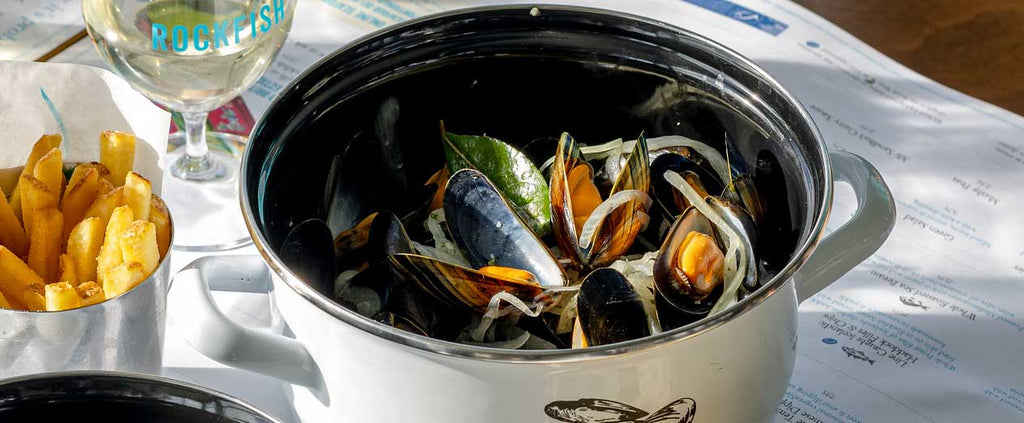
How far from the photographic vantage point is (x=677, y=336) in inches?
15.4

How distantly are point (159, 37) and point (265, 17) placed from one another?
0.07m

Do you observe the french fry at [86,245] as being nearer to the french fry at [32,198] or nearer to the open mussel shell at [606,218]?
the french fry at [32,198]

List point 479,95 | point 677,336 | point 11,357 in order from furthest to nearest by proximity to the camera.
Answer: point 479,95 → point 11,357 → point 677,336

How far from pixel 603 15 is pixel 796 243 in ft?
0.58

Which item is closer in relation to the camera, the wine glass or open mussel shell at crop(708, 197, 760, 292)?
open mussel shell at crop(708, 197, 760, 292)

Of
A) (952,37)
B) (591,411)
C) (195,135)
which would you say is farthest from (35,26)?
(952,37)

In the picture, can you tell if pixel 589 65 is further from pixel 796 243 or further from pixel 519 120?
pixel 796 243

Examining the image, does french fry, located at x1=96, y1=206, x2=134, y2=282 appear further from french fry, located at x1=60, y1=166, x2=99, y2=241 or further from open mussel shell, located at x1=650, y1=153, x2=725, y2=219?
open mussel shell, located at x1=650, y1=153, x2=725, y2=219

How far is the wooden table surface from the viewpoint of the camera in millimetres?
897

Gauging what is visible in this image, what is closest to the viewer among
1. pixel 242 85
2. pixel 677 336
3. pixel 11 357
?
pixel 677 336

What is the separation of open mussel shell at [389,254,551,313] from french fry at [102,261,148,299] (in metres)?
0.13

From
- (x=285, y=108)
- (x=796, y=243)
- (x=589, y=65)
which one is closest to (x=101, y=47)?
(x=285, y=108)

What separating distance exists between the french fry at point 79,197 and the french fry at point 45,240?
22 millimetres

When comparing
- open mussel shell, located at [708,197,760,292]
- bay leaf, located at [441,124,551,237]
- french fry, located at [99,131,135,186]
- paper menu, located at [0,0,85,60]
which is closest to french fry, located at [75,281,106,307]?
french fry, located at [99,131,135,186]
